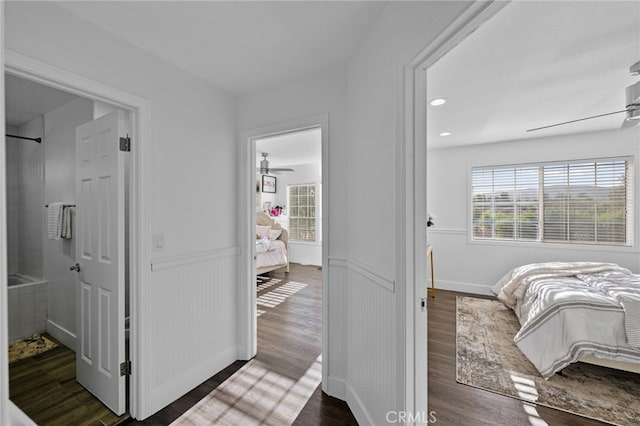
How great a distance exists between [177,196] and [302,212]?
505 centimetres

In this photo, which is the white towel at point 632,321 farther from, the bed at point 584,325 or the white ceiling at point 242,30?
the white ceiling at point 242,30

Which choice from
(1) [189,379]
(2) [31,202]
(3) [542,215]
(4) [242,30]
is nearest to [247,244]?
(1) [189,379]

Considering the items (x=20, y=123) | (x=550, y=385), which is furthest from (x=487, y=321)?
(x=20, y=123)

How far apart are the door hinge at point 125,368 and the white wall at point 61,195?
1252 mm

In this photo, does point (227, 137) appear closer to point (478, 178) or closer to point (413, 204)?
point (413, 204)

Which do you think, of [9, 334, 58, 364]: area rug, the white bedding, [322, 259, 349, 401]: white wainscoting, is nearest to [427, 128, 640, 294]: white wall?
the white bedding

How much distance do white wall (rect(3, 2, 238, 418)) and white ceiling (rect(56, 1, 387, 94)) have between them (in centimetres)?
15

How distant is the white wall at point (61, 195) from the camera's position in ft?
8.49

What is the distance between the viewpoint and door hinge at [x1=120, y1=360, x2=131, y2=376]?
6.00 ft

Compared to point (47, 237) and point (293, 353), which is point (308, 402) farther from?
point (47, 237)

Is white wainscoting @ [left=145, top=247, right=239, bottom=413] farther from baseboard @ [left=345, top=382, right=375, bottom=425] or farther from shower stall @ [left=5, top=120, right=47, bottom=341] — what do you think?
shower stall @ [left=5, top=120, right=47, bottom=341]

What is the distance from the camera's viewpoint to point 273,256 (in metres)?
5.55

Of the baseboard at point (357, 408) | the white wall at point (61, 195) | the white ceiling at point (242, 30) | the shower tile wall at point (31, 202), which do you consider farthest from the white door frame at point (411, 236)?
the shower tile wall at point (31, 202)

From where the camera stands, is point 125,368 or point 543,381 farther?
point 543,381
